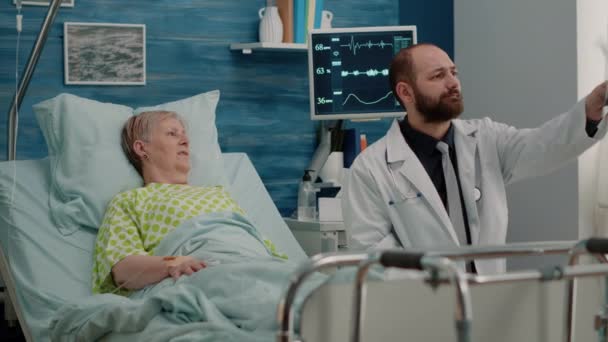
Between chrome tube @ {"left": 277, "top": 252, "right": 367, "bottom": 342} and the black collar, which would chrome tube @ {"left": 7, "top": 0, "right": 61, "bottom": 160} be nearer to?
the black collar

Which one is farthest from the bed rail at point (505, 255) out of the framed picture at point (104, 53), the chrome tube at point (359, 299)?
the framed picture at point (104, 53)

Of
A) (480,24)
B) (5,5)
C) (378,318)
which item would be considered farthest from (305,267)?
(480,24)

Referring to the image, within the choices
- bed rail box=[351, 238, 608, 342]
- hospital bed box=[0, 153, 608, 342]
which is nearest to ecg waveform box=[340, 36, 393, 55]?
hospital bed box=[0, 153, 608, 342]

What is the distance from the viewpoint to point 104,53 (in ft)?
12.1

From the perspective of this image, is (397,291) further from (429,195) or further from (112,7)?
(112,7)

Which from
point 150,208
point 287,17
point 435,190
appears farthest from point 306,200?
point 435,190

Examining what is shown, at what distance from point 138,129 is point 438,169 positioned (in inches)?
39.2

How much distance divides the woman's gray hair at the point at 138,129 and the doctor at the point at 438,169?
69 cm

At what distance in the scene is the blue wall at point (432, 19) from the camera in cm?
435

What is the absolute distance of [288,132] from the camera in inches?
161

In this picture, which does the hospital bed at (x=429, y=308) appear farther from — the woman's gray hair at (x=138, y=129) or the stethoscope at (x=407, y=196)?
the stethoscope at (x=407, y=196)

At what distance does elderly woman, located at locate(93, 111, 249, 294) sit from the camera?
281 cm

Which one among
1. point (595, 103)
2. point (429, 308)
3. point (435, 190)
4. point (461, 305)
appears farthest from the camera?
point (435, 190)

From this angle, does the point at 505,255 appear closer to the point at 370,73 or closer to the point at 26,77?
the point at 26,77
